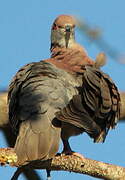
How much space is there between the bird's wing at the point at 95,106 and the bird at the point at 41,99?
0.10m

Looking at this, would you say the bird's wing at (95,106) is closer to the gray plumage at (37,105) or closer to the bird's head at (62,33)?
the gray plumage at (37,105)

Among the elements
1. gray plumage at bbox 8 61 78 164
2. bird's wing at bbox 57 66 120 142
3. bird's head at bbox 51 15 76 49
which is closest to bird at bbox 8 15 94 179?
gray plumage at bbox 8 61 78 164

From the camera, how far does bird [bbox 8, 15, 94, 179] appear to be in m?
3.05

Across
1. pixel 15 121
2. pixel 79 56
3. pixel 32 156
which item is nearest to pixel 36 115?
pixel 15 121

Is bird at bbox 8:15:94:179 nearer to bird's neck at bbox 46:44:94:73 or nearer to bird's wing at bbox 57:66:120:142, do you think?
bird's neck at bbox 46:44:94:73

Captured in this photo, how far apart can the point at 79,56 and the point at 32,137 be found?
1309 millimetres

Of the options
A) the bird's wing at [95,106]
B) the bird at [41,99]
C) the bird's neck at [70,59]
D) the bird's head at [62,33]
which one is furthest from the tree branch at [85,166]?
the bird's head at [62,33]

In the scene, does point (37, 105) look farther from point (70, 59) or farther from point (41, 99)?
point (70, 59)

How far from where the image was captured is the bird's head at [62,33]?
15.0 feet

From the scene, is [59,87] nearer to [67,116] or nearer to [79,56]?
[67,116]

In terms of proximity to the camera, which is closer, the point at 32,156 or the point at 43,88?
the point at 32,156

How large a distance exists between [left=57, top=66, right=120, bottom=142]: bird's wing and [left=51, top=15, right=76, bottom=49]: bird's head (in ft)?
2.83

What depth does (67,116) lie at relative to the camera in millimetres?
3150

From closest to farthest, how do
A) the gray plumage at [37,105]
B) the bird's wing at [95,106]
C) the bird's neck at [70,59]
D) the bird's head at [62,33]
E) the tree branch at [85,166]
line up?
the tree branch at [85,166] < the gray plumage at [37,105] < the bird's wing at [95,106] < the bird's neck at [70,59] < the bird's head at [62,33]
